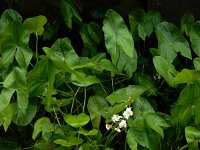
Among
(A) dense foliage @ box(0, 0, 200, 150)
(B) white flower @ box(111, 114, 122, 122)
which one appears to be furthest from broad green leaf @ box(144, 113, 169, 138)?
(B) white flower @ box(111, 114, 122, 122)

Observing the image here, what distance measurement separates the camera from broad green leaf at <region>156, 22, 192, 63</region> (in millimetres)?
1798

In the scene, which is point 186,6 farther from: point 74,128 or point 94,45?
point 74,128

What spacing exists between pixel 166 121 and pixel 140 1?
31.6 inches

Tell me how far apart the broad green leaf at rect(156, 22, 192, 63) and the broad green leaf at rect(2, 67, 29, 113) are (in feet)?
2.01

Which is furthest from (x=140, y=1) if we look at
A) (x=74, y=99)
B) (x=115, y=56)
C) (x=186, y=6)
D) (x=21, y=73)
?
(x=21, y=73)

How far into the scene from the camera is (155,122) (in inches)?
64.1

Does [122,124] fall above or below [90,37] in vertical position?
below

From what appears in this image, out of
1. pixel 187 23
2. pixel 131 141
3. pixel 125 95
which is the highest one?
pixel 187 23

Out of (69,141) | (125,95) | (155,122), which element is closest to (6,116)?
(69,141)

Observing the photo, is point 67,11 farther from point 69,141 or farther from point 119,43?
point 69,141

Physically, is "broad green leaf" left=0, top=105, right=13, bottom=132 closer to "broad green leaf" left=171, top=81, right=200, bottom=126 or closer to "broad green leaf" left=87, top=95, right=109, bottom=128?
"broad green leaf" left=87, top=95, right=109, bottom=128

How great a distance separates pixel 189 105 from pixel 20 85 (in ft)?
2.18

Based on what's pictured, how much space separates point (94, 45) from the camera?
1.98 m

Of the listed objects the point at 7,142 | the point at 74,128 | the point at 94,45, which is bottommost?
the point at 7,142
